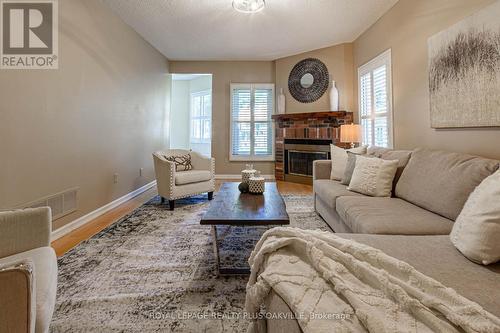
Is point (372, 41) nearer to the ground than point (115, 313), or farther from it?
farther from it

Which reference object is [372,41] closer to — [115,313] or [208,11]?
[208,11]

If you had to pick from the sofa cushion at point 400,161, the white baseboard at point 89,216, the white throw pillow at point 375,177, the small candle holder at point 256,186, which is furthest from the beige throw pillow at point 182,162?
the sofa cushion at point 400,161

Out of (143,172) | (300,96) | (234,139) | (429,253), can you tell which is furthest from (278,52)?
(429,253)

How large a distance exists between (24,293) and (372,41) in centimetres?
485

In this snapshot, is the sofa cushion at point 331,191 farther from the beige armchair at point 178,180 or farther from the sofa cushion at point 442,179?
the beige armchair at point 178,180

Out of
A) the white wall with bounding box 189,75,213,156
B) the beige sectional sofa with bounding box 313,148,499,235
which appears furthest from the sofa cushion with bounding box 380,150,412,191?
the white wall with bounding box 189,75,213,156

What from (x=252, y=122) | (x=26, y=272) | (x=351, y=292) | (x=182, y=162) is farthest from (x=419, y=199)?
(x=252, y=122)

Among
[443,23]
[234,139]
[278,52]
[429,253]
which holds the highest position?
[278,52]

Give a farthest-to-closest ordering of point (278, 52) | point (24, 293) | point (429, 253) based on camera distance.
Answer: point (278, 52) → point (429, 253) → point (24, 293)

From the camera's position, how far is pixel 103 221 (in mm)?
3025

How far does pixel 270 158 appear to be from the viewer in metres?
6.07

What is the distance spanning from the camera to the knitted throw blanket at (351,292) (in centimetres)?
66

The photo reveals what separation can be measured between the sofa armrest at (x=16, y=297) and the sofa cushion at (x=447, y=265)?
127cm

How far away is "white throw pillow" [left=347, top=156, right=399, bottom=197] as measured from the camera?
233 centimetres
